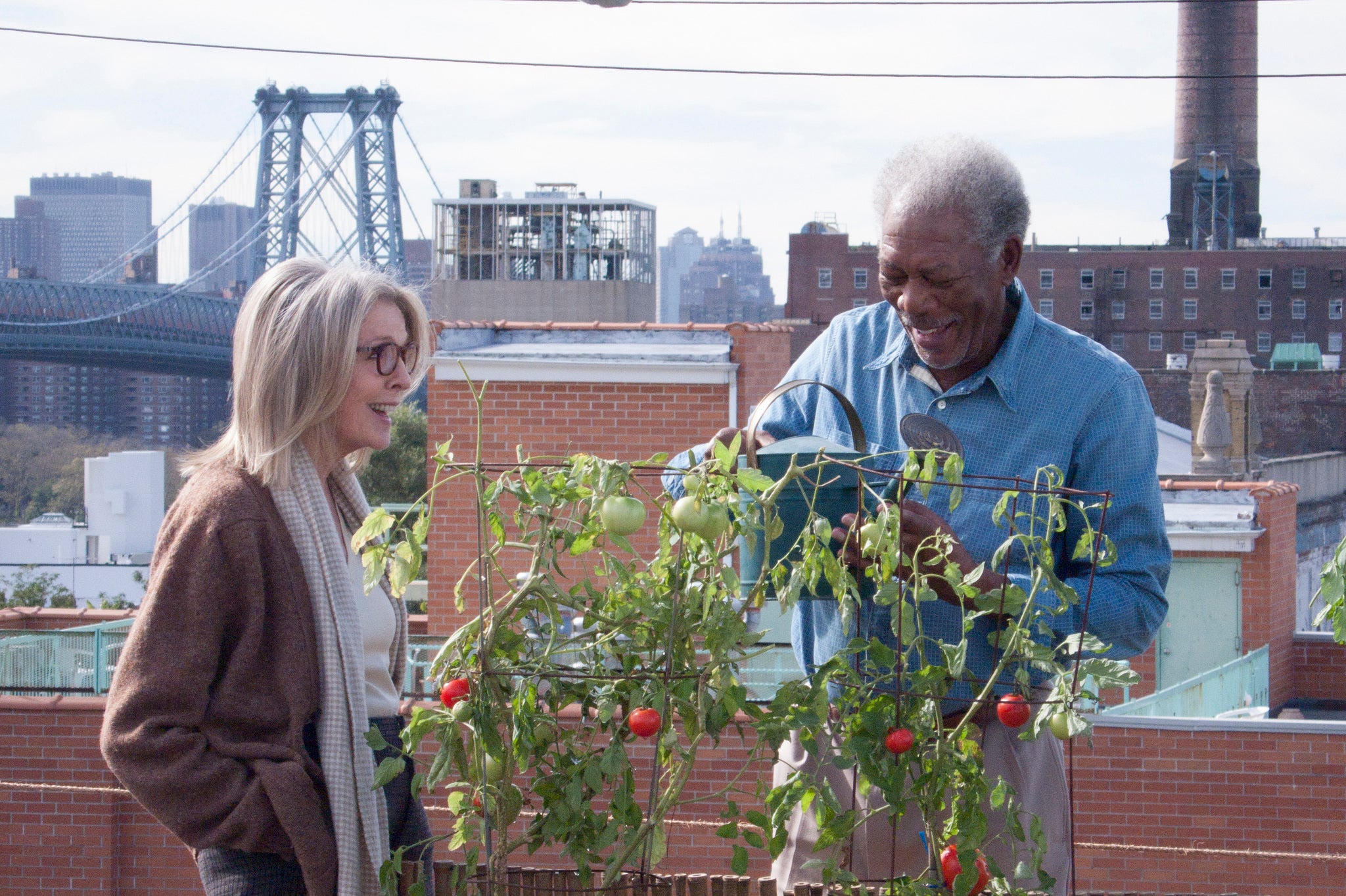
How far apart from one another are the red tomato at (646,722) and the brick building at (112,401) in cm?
4723

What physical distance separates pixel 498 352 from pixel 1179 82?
161ft

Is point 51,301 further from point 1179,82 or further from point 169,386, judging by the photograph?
point 1179,82

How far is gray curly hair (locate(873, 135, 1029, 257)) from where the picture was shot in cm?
165

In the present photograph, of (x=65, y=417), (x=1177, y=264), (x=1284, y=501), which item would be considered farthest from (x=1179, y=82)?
(x=1284, y=501)

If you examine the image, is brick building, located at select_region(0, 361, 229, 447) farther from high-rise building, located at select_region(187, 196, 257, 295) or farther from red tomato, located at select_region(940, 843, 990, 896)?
red tomato, located at select_region(940, 843, 990, 896)

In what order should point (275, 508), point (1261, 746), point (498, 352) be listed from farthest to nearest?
point (498, 352) < point (1261, 746) < point (275, 508)

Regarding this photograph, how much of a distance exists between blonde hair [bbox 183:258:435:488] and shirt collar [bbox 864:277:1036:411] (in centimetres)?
69

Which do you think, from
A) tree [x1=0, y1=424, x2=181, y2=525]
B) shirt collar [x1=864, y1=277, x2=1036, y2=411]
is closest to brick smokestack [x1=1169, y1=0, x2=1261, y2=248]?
tree [x1=0, y1=424, x2=181, y2=525]

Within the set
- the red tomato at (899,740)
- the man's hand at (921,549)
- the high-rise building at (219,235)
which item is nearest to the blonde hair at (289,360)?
the man's hand at (921,549)

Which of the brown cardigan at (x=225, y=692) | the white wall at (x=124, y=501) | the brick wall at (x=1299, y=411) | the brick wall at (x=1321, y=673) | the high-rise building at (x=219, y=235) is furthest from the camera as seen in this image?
the high-rise building at (x=219, y=235)

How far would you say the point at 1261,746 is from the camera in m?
4.91

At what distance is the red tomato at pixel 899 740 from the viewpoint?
4.46 ft

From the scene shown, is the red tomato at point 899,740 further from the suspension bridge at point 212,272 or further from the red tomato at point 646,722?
the suspension bridge at point 212,272

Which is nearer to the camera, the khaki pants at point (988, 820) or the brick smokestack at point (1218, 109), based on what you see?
the khaki pants at point (988, 820)
